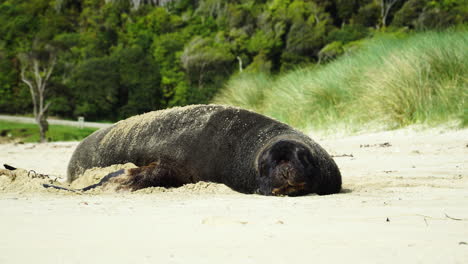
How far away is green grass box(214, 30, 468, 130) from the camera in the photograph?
9562 mm

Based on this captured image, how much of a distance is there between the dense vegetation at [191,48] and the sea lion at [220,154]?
25625mm

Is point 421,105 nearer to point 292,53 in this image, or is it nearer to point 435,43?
point 435,43

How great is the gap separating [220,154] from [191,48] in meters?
33.4

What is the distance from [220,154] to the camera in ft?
13.8

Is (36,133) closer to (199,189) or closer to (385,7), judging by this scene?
(199,189)

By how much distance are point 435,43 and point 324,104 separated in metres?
3.04

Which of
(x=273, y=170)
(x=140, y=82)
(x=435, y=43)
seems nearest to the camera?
(x=273, y=170)

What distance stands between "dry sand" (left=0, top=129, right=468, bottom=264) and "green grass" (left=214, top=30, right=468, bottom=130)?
5.51 m

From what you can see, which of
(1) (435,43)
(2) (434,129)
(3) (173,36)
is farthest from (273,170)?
(3) (173,36)

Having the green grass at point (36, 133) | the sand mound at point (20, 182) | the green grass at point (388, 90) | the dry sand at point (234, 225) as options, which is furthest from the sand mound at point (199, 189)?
the green grass at point (36, 133)

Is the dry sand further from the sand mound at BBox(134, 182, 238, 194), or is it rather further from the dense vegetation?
the dense vegetation

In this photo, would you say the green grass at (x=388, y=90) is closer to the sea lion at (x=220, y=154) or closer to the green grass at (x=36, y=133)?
the sea lion at (x=220, y=154)

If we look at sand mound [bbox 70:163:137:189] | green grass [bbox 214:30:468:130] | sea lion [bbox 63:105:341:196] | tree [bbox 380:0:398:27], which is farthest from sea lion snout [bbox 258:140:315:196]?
tree [bbox 380:0:398:27]

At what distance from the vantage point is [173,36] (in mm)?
41438
